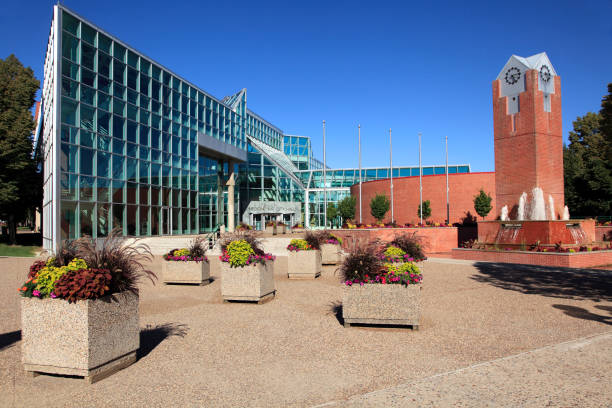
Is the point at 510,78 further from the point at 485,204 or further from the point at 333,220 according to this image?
the point at 333,220

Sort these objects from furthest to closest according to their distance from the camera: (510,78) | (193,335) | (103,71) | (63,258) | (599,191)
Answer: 1. (599,191)
2. (103,71)
3. (510,78)
4. (193,335)
5. (63,258)

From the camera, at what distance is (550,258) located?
1836cm

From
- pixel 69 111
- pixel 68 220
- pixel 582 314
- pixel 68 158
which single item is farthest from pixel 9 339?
pixel 69 111

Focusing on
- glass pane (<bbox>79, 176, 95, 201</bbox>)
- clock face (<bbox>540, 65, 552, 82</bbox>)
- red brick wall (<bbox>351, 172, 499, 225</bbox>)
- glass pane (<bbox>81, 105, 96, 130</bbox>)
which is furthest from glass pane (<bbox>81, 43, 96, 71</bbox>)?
clock face (<bbox>540, 65, 552, 82</bbox>)

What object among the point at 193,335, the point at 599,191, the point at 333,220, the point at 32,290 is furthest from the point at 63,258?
the point at 599,191

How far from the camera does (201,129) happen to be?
3947cm

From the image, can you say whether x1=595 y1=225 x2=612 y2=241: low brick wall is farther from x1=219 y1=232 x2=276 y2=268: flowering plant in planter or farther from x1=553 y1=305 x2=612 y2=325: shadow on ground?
x1=219 y1=232 x2=276 y2=268: flowering plant in planter

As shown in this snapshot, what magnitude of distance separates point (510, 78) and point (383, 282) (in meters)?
23.3

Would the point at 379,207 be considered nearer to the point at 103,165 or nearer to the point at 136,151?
the point at 136,151

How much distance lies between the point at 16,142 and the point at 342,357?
3480 centimetres

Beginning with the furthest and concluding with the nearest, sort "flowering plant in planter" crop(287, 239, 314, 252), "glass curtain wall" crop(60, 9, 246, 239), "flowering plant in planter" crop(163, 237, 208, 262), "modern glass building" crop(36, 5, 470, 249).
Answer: "glass curtain wall" crop(60, 9, 246, 239), "modern glass building" crop(36, 5, 470, 249), "flowering plant in planter" crop(287, 239, 314, 252), "flowering plant in planter" crop(163, 237, 208, 262)

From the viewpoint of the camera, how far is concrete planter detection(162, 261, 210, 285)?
12.8 m

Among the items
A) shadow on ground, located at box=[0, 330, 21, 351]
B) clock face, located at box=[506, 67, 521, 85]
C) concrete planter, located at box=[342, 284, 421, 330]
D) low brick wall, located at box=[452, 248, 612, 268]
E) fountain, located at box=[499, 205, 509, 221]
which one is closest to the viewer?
shadow on ground, located at box=[0, 330, 21, 351]

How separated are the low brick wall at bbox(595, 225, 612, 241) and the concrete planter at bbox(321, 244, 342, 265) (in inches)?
805
